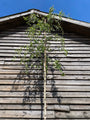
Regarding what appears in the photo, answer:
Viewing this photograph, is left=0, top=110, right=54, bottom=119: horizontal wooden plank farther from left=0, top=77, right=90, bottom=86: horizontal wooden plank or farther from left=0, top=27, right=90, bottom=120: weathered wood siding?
left=0, top=77, right=90, bottom=86: horizontal wooden plank

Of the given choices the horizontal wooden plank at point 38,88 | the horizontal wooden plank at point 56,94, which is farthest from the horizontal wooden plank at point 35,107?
the horizontal wooden plank at point 38,88

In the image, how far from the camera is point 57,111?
3107mm

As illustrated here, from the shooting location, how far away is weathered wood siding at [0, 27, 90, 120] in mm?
3084

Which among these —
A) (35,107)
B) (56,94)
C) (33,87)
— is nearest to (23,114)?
(35,107)

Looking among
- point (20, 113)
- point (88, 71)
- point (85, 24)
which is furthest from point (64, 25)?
point (20, 113)

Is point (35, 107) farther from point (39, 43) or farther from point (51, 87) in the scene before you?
point (39, 43)

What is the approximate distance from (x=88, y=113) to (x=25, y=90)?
190 centimetres

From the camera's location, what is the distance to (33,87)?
348cm

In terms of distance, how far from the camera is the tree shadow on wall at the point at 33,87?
3238 mm

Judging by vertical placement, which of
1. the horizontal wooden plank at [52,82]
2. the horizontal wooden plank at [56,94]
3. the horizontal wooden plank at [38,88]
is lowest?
the horizontal wooden plank at [56,94]

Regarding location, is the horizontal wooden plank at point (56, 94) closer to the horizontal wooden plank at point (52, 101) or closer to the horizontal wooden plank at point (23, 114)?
the horizontal wooden plank at point (52, 101)

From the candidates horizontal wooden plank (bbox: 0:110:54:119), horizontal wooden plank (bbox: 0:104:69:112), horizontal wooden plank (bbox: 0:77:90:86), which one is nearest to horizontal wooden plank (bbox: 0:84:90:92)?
horizontal wooden plank (bbox: 0:77:90:86)

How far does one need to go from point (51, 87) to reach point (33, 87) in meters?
0.56

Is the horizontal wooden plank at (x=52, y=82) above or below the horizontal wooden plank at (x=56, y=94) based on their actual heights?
above
